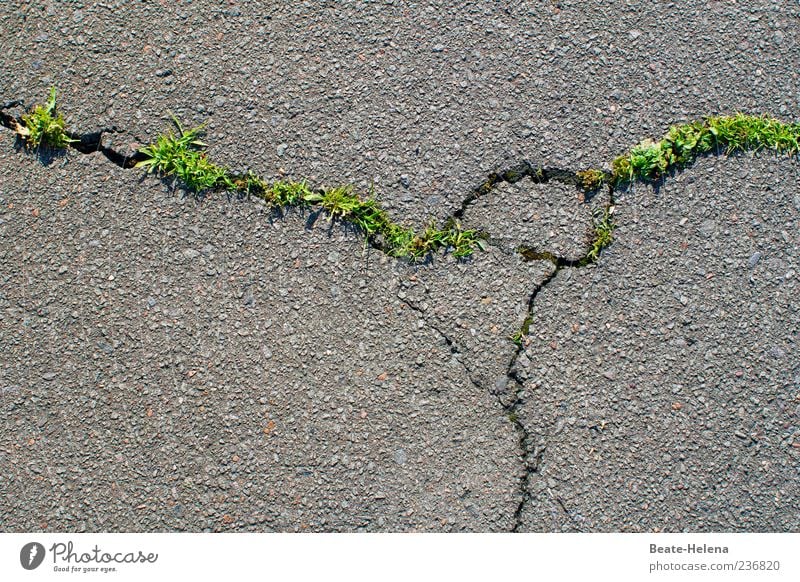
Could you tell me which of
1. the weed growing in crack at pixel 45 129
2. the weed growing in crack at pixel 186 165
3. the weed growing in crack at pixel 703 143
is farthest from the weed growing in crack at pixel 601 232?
the weed growing in crack at pixel 45 129

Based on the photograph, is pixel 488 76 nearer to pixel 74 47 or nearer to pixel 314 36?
pixel 314 36

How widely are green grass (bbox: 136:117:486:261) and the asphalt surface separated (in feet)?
0.17

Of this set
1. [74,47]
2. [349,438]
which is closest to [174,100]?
[74,47]

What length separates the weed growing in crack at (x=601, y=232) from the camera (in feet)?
9.59

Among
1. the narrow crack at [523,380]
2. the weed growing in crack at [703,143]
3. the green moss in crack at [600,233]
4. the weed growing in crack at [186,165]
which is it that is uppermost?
the weed growing in crack at [703,143]

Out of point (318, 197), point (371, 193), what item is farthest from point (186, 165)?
point (371, 193)

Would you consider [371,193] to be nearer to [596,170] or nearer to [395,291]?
[395,291]

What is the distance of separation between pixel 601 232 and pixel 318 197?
1069 mm
